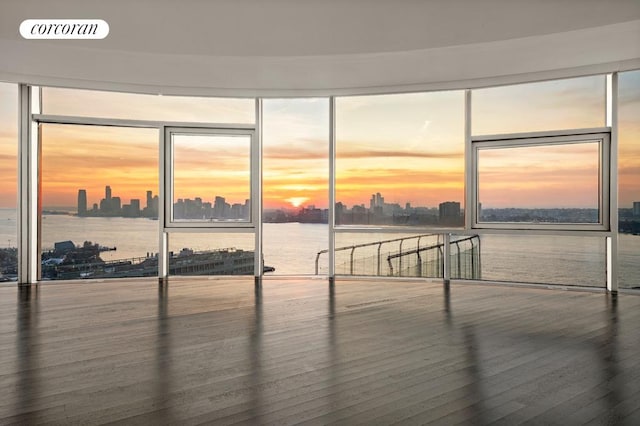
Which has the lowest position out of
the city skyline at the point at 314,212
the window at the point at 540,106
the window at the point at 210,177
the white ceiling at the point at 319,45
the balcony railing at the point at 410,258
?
the balcony railing at the point at 410,258

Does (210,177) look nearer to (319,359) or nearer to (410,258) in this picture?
(410,258)

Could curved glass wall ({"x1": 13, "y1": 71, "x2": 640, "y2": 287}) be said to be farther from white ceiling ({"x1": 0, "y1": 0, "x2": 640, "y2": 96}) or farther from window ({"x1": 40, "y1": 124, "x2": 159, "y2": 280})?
white ceiling ({"x1": 0, "y1": 0, "x2": 640, "y2": 96})

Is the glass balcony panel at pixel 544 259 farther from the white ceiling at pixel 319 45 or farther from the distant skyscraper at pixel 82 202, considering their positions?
the distant skyscraper at pixel 82 202

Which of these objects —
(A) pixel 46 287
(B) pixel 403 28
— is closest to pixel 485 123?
(B) pixel 403 28

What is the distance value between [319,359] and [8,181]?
5.62 metres

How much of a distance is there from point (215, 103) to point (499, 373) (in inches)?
233

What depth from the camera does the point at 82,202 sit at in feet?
24.7

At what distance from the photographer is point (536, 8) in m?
5.04

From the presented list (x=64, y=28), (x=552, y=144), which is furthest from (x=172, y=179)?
(x=552, y=144)

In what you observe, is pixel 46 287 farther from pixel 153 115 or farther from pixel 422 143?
pixel 422 143

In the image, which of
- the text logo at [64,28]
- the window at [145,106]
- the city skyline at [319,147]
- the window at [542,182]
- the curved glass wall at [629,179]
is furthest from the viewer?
the window at [145,106]

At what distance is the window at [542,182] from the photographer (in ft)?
22.1

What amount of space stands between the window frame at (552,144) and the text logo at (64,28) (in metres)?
4.81

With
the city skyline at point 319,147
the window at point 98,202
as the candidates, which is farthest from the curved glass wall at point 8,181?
the window at point 98,202
